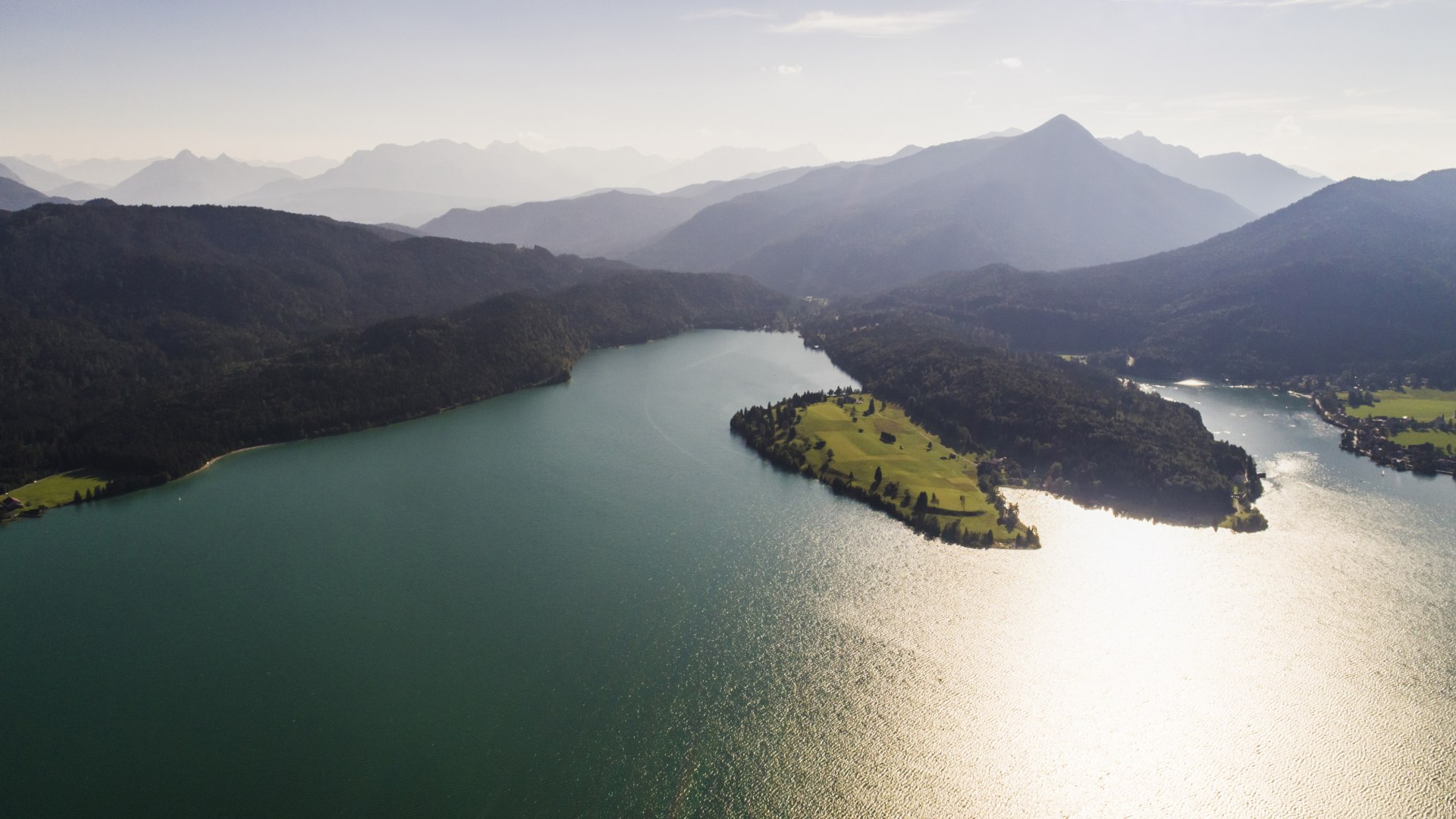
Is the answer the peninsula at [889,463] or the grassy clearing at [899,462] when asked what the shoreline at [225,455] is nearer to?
the peninsula at [889,463]

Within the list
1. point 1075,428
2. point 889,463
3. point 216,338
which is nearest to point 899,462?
point 889,463

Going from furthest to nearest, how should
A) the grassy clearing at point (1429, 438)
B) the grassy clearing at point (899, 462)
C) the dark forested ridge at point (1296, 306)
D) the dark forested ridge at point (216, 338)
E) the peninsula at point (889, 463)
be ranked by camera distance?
the dark forested ridge at point (1296, 306) → the grassy clearing at point (1429, 438) → the dark forested ridge at point (216, 338) → the grassy clearing at point (899, 462) → the peninsula at point (889, 463)

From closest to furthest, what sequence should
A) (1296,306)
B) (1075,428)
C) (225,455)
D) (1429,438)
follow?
(1075,428)
(225,455)
(1429,438)
(1296,306)

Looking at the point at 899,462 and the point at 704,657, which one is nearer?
the point at 704,657

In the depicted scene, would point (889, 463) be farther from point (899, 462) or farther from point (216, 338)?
point (216, 338)

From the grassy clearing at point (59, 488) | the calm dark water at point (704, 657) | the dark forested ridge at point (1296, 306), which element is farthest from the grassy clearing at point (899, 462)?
the dark forested ridge at point (1296, 306)

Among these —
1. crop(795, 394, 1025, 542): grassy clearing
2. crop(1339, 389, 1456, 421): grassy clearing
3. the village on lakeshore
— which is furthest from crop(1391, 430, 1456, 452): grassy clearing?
crop(795, 394, 1025, 542): grassy clearing
